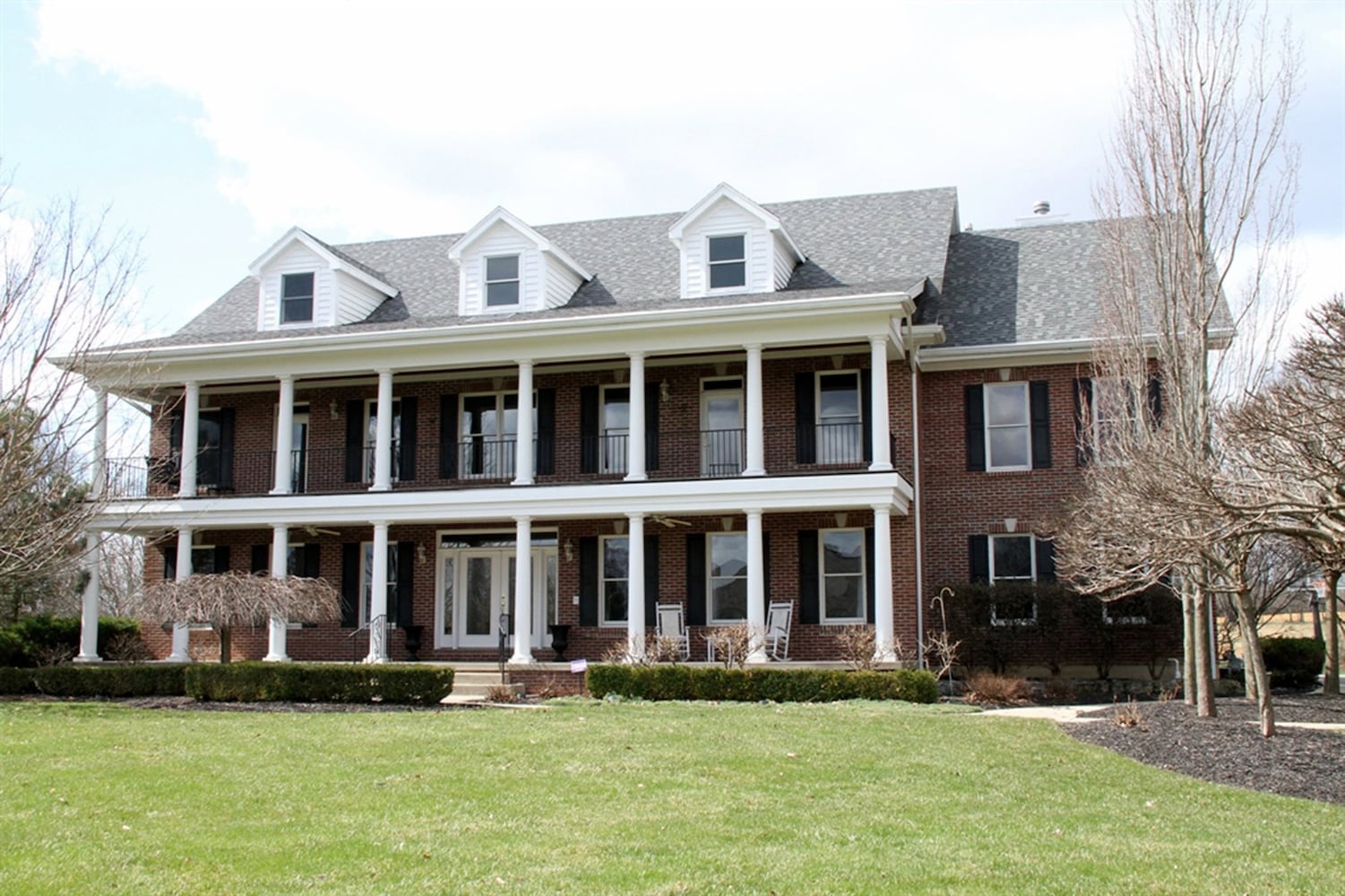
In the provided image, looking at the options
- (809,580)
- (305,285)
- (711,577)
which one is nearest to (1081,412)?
(809,580)

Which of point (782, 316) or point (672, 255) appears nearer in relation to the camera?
point (782, 316)

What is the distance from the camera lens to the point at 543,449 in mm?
24312

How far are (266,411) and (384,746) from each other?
15.5 meters

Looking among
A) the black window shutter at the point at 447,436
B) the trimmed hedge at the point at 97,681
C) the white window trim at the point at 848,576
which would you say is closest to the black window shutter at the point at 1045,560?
the white window trim at the point at 848,576

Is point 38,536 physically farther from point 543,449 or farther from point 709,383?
point 709,383

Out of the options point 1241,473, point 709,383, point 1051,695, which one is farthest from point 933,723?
A: point 709,383

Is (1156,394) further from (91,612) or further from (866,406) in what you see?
(91,612)

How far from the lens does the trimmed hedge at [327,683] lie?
1802 cm

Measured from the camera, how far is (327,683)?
18281 millimetres

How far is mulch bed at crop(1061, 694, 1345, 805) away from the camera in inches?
428

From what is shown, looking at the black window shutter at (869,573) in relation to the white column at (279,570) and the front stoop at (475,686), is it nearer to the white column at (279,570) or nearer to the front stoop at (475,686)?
the front stoop at (475,686)

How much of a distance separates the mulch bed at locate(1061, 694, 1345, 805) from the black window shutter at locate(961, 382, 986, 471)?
6753 millimetres

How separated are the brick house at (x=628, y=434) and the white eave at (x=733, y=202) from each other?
0.22ft

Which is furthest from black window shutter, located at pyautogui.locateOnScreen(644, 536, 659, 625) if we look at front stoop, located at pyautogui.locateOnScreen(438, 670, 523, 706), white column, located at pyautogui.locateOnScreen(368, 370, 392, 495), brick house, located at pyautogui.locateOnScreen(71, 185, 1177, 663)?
white column, located at pyautogui.locateOnScreen(368, 370, 392, 495)
